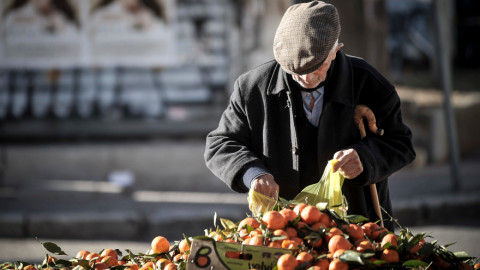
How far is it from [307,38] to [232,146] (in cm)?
60

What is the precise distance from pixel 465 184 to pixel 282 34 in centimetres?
592

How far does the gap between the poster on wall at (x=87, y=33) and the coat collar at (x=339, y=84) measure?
684 cm

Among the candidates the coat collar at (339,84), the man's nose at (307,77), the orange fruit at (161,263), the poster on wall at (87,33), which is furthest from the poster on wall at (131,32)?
the orange fruit at (161,263)

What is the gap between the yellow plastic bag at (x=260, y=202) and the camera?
8.54ft

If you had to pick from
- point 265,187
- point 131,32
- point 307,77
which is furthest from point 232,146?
point 131,32

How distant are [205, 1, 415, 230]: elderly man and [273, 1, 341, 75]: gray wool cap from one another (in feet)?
0.08

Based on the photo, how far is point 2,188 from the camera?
26.7ft

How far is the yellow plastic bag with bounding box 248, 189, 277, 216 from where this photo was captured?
260 centimetres

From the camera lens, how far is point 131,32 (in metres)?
9.41

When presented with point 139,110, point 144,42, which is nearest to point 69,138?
point 139,110

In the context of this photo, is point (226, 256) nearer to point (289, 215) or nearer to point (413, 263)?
point (289, 215)

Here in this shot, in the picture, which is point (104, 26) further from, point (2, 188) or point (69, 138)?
point (2, 188)

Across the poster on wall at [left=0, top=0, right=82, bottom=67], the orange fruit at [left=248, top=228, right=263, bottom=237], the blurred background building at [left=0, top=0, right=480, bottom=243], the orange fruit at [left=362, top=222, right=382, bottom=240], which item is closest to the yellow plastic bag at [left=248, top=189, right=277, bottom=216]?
the orange fruit at [left=248, top=228, right=263, bottom=237]

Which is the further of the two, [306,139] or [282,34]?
[306,139]
